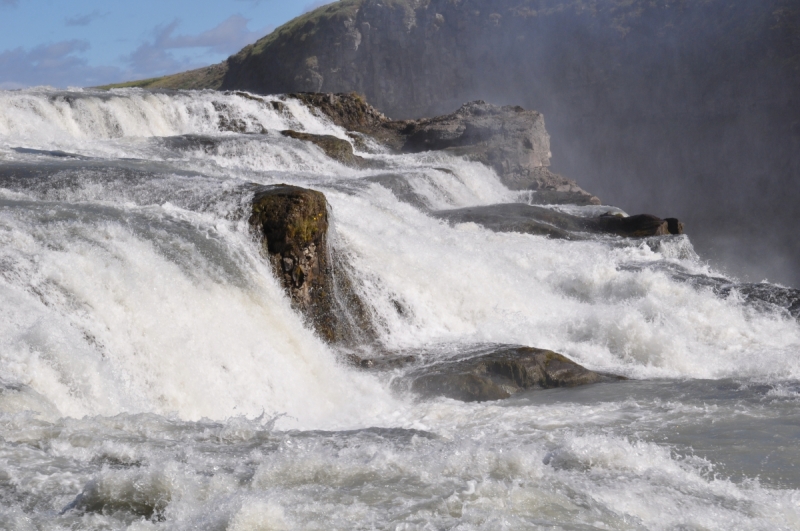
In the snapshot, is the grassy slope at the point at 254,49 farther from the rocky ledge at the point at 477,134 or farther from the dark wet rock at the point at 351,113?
the rocky ledge at the point at 477,134

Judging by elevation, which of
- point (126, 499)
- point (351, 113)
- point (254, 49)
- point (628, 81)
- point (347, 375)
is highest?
point (254, 49)

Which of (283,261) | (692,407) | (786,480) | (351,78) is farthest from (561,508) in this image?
(351,78)

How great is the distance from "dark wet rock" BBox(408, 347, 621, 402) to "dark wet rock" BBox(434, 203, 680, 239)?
730cm

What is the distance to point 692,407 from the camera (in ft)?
25.0

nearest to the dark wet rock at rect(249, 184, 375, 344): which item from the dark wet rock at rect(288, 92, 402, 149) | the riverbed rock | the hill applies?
the riverbed rock

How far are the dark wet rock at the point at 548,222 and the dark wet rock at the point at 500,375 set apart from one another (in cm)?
730

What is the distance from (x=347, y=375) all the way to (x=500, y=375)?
1700mm


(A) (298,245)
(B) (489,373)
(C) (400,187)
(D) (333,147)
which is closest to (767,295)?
(B) (489,373)

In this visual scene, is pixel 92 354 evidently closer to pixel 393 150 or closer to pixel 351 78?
pixel 393 150

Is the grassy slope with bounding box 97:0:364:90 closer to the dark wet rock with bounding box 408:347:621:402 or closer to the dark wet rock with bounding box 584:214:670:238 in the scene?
the dark wet rock with bounding box 584:214:670:238

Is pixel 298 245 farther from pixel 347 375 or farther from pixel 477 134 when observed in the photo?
pixel 477 134

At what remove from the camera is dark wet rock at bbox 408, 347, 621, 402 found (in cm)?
848

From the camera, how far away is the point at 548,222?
18000 millimetres

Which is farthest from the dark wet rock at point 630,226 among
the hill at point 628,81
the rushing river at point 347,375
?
the hill at point 628,81
